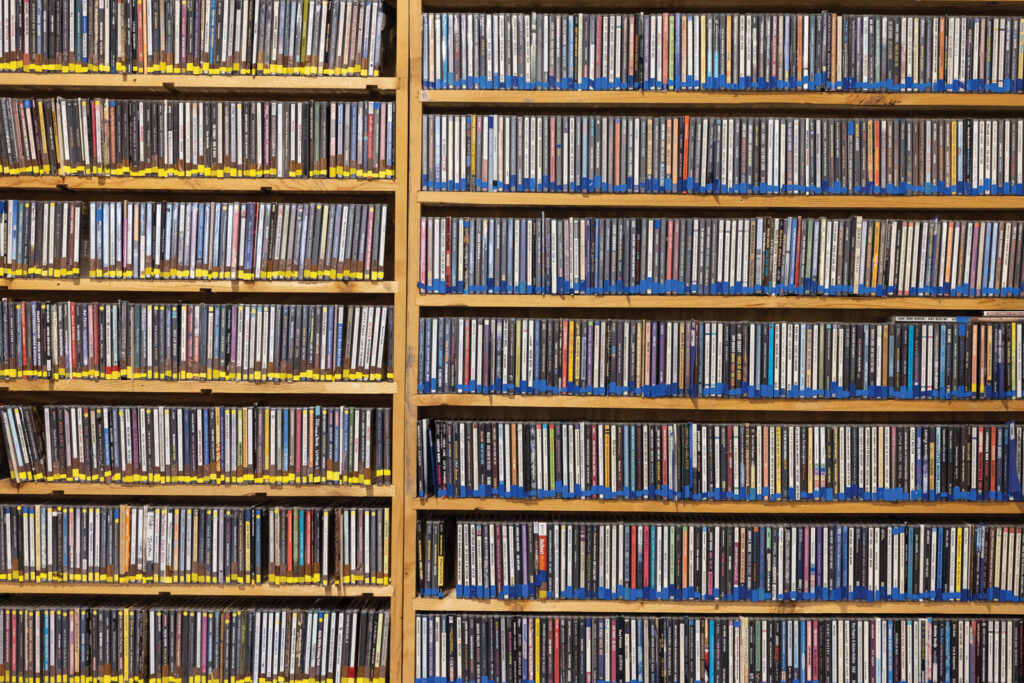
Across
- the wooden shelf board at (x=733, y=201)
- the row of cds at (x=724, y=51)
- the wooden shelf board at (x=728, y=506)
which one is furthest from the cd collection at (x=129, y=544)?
the row of cds at (x=724, y=51)

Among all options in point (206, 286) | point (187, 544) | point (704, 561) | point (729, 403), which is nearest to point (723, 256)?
point (729, 403)

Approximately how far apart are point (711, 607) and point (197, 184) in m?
1.74

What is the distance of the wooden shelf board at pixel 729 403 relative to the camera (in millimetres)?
1781

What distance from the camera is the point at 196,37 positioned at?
1799 mm

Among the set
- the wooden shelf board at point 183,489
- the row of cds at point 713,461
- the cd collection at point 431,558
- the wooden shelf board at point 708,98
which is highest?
the wooden shelf board at point 708,98

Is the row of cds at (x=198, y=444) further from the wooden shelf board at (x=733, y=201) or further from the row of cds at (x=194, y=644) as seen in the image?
the wooden shelf board at (x=733, y=201)

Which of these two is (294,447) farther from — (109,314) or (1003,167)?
(1003,167)

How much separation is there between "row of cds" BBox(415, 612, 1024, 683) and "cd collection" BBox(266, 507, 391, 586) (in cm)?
19

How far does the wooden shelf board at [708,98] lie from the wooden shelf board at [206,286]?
508mm

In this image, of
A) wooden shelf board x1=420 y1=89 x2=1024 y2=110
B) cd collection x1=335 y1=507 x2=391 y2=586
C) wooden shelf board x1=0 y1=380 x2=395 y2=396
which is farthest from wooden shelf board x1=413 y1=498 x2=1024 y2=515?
→ wooden shelf board x1=420 y1=89 x2=1024 y2=110

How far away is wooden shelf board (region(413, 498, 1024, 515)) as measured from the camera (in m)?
1.80

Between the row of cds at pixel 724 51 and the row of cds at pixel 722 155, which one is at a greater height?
the row of cds at pixel 724 51

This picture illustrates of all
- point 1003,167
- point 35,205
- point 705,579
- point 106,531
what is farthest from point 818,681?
point 35,205

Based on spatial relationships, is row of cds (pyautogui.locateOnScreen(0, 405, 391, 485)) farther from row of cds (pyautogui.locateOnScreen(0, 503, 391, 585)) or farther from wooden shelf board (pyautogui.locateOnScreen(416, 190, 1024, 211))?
wooden shelf board (pyautogui.locateOnScreen(416, 190, 1024, 211))
